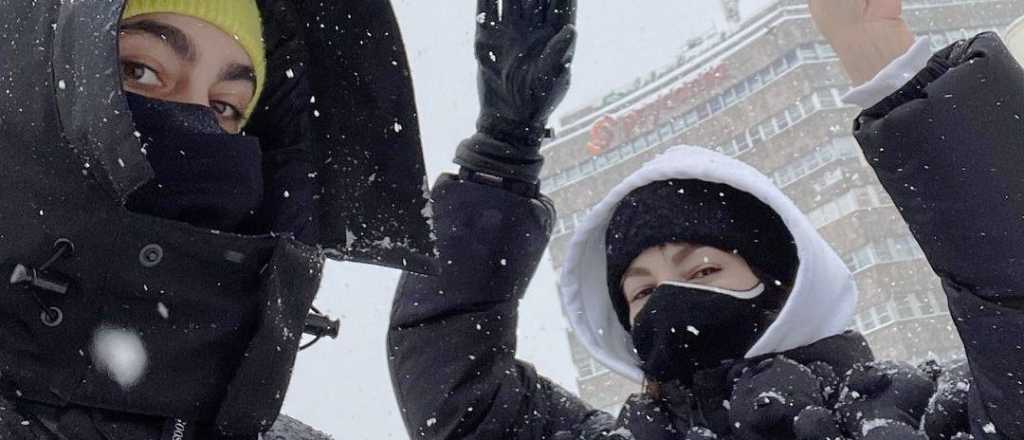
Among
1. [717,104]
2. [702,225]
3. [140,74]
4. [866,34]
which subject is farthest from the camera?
A: [717,104]

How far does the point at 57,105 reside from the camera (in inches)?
51.6

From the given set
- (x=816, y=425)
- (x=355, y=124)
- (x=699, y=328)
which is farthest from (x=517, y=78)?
(x=816, y=425)

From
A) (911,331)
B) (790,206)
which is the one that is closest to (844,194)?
(911,331)

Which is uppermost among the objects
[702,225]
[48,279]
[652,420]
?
[48,279]

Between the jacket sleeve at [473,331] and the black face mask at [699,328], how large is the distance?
0.92 ft

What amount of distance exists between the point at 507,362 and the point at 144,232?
4.38ft

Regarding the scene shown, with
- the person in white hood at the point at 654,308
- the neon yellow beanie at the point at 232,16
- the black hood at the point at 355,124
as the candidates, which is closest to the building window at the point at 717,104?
the person in white hood at the point at 654,308

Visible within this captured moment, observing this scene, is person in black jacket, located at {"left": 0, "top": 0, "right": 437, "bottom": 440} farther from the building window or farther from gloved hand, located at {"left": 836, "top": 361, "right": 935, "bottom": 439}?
the building window

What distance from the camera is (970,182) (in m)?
1.50

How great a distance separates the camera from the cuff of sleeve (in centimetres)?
162

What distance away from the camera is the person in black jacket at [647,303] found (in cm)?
227

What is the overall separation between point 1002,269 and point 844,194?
1740 inches

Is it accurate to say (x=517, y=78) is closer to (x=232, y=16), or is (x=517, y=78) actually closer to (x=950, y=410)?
(x=232, y=16)

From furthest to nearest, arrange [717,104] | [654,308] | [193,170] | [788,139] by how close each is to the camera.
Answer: [717,104], [788,139], [654,308], [193,170]
